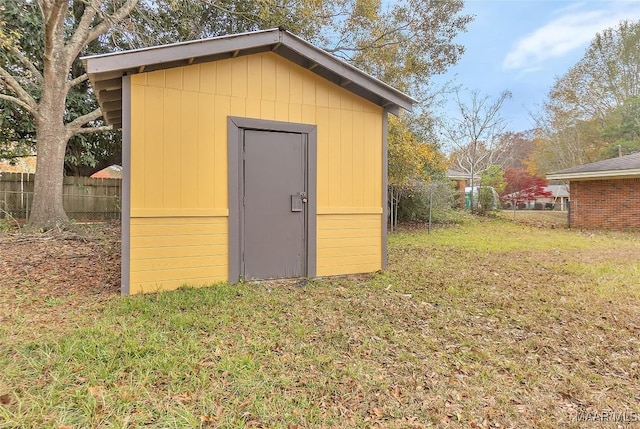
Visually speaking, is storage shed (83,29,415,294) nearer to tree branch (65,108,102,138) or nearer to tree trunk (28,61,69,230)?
tree trunk (28,61,69,230)

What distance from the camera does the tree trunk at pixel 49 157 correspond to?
24.4 ft

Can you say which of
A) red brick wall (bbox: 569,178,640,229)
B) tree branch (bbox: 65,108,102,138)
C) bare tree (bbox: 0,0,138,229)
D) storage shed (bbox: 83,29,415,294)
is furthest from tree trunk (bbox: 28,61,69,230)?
red brick wall (bbox: 569,178,640,229)

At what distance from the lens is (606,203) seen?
12.9m

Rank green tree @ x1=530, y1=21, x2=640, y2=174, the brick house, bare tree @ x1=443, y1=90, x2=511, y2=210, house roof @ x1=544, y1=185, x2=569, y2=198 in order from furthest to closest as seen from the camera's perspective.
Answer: house roof @ x1=544, y1=185, x2=569, y2=198 → bare tree @ x1=443, y1=90, x2=511, y2=210 → green tree @ x1=530, y1=21, x2=640, y2=174 → the brick house

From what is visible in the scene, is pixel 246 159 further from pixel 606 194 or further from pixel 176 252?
pixel 606 194

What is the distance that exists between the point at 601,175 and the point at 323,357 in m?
13.9

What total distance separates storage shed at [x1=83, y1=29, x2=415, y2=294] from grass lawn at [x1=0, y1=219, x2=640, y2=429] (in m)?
0.46

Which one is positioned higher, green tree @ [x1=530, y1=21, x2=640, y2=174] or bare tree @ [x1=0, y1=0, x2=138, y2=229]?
green tree @ [x1=530, y1=21, x2=640, y2=174]

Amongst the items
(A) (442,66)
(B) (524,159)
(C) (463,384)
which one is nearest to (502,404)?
(C) (463,384)

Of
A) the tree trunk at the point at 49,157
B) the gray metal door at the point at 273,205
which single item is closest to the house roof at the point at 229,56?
the gray metal door at the point at 273,205

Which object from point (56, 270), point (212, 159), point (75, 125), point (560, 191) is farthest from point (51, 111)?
point (560, 191)

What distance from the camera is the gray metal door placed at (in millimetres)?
4688

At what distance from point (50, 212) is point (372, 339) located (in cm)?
749

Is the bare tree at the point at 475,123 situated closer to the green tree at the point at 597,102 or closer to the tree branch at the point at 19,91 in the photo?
the green tree at the point at 597,102
